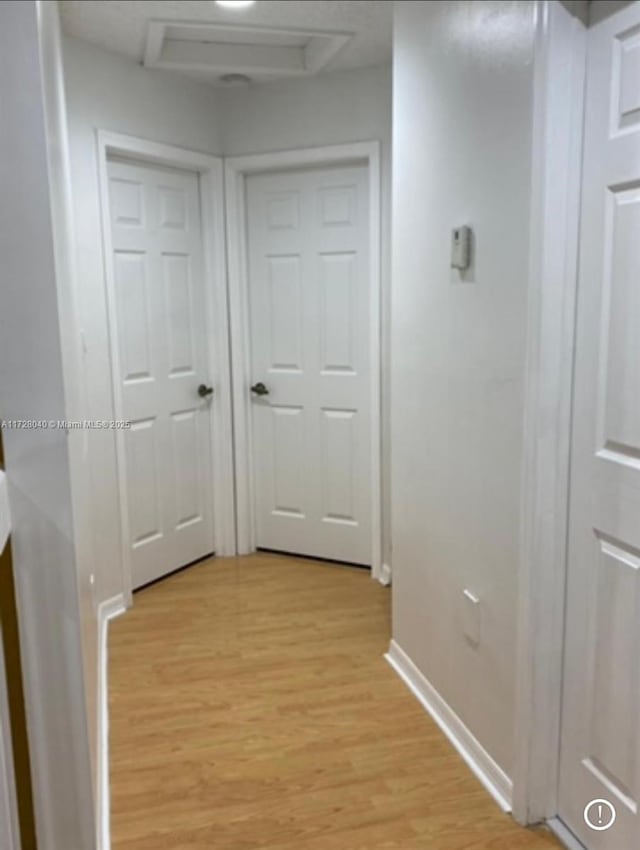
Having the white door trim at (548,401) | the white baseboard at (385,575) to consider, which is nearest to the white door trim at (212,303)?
the white baseboard at (385,575)

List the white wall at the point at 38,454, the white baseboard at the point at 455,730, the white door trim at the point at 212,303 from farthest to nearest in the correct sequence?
1. the white door trim at the point at 212,303
2. the white baseboard at the point at 455,730
3. the white wall at the point at 38,454

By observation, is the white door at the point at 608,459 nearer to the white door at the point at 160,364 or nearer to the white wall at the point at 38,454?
the white wall at the point at 38,454

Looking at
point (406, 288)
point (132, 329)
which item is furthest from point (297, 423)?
point (406, 288)

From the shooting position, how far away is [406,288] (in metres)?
2.42

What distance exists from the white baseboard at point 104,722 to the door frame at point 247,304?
91cm

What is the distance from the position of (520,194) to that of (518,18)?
0.40 metres

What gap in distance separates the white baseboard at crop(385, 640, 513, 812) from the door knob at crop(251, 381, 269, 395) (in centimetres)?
155

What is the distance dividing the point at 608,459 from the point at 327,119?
7.79 ft

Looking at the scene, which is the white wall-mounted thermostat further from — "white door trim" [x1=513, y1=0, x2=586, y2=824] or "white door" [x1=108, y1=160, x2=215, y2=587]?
"white door" [x1=108, y1=160, x2=215, y2=587]

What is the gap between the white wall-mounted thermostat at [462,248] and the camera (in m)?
1.97

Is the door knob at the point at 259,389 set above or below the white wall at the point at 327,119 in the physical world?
below

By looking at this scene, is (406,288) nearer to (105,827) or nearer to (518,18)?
(518,18)

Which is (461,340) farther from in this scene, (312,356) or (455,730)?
(312,356)

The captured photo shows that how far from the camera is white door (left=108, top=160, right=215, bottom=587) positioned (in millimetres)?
3180
